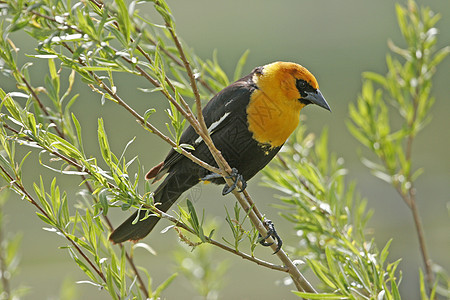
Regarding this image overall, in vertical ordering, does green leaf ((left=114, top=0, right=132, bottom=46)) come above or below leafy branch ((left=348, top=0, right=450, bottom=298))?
above

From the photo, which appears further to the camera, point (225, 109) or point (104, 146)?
point (225, 109)

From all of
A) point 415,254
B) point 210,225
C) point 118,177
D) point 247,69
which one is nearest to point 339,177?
point 210,225

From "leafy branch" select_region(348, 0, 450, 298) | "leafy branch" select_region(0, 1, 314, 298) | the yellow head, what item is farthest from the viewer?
the yellow head

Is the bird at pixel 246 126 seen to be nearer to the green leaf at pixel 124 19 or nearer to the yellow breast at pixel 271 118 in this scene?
the yellow breast at pixel 271 118

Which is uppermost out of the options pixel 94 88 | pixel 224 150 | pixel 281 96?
pixel 94 88

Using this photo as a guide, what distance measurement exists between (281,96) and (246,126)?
12 cm

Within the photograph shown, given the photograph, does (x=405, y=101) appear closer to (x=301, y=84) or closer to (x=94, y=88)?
(x=301, y=84)

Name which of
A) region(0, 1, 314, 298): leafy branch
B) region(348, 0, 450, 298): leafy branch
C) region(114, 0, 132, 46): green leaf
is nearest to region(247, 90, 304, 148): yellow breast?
region(348, 0, 450, 298): leafy branch

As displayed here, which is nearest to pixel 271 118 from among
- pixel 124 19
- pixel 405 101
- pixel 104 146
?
pixel 405 101

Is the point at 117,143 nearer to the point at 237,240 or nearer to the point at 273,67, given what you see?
the point at 273,67

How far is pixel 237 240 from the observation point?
28.2 inches

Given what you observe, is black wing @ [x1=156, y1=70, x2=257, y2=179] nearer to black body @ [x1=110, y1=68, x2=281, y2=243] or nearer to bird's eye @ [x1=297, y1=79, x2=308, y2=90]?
black body @ [x1=110, y1=68, x2=281, y2=243]

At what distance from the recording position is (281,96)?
125cm

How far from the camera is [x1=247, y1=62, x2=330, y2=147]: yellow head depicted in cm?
119
